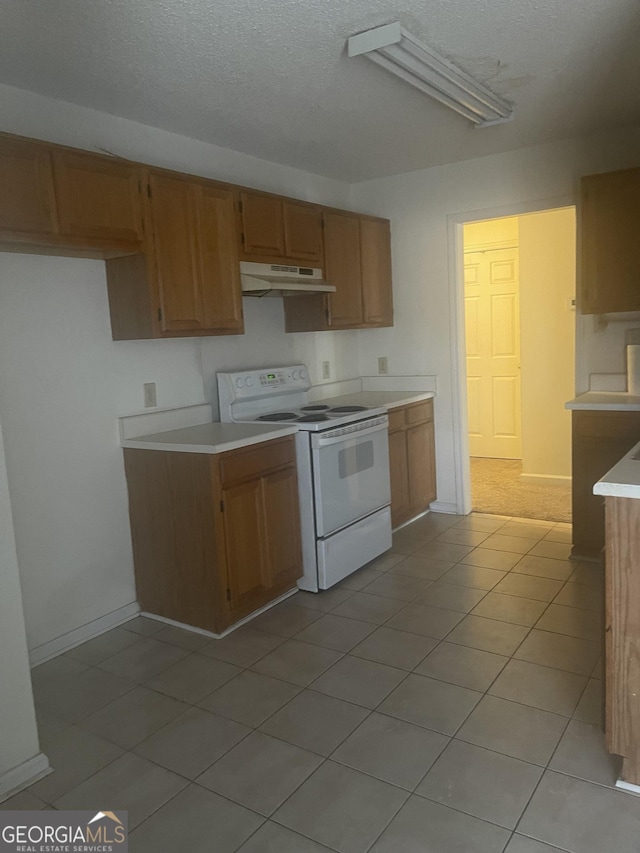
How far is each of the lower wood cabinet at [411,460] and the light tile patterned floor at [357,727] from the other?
3.05 ft

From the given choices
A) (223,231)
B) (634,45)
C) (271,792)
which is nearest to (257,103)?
(223,231)

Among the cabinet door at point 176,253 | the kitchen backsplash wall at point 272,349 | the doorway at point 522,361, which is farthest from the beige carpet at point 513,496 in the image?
the cabinet door at point 176,253

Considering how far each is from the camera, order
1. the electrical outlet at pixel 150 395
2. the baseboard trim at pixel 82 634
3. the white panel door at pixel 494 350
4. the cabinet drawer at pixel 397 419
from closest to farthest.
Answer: the baseboard trim at pixel 82 634, the electrical outlet at pixel 150 395, the cabinet drawer at pixel 397 419, the white panel door at pixel 494 350

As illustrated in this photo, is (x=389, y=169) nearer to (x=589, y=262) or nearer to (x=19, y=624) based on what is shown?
(x=589, y=262)

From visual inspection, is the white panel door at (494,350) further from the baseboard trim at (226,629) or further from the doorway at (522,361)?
the baseboard trim at (226,629)

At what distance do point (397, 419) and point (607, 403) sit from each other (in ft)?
4.22

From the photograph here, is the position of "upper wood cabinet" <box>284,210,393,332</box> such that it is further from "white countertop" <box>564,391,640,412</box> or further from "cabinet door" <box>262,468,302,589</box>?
"white countertop" <box>564,391,640,412</box>

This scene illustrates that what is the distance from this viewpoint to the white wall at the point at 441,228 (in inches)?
158

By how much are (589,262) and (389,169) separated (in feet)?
5.05

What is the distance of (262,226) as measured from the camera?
11.5ft

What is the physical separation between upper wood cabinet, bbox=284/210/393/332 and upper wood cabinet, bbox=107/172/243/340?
889 millimetres

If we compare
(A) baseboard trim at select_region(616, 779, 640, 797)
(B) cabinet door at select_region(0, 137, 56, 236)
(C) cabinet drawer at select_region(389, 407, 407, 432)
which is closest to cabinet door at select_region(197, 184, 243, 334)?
(B) cabinet door at select_region(0, 137, 56, 236)

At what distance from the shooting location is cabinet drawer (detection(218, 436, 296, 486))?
2.93m

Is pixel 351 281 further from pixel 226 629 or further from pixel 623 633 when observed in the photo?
pixel 623 633
